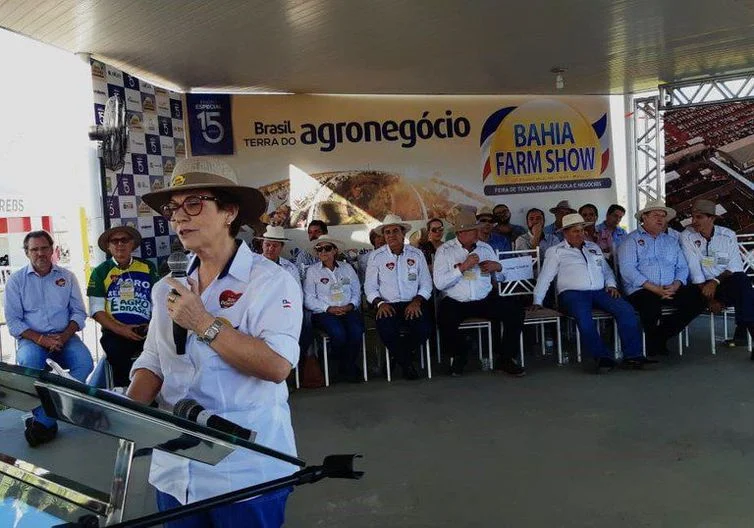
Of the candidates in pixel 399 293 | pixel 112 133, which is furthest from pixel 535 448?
pixel 112 133

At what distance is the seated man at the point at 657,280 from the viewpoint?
5.40 m

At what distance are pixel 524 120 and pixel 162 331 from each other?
7.63 metres

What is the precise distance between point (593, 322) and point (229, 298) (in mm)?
4401

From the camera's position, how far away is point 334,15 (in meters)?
4.90

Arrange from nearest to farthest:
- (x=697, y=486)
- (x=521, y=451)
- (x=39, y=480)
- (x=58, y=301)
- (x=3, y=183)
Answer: (x=39, y=480)
(x=697, y=486)
(x=521, y=451)
(x=58, y=301)
(x=3, y=183)

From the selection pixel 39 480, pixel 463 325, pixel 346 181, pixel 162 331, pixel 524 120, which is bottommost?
pixel 463 325

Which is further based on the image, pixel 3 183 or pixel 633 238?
pixel 3 183

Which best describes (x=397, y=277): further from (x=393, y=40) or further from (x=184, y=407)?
(x=184, y=407)

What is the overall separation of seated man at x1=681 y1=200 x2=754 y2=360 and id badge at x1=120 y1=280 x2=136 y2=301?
4410 mm

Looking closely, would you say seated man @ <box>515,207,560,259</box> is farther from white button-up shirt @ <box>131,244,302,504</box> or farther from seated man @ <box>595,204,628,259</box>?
white button-up shirt @ <box>131,244,302,504</box>

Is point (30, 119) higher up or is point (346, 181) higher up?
point (30, 119)

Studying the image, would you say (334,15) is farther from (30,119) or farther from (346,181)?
(30,119)

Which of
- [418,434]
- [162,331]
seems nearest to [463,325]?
[418,434]

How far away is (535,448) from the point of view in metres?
3.48
